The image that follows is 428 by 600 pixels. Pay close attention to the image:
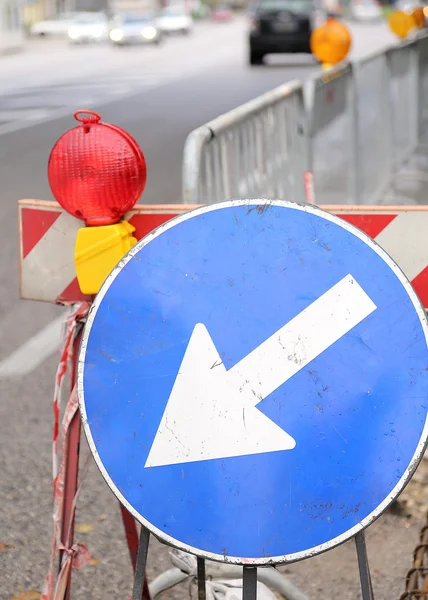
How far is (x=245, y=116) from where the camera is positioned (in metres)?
5.18

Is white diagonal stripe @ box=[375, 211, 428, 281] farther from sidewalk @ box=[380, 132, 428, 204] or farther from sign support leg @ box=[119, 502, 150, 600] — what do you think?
sidewalk @ box=[380, 132, 428, 204]

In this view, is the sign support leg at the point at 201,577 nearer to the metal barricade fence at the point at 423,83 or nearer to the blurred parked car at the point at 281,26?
the metal barricade fence at the point at 423,83

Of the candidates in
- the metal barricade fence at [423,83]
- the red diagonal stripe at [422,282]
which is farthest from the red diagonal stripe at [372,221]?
the metal barricade fence at [423,83]

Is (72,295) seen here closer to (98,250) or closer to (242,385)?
(98,250)

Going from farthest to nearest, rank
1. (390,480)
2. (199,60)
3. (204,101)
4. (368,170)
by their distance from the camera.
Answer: (199,60) → (204,101) → (368,170) → (390,480)

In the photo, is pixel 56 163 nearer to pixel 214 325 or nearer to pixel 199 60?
pixel 214 325

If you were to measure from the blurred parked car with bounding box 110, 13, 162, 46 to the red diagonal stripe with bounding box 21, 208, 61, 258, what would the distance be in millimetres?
50122

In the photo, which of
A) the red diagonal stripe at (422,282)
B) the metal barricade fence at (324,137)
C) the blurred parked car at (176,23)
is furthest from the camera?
the blurred parked car at (176,23)

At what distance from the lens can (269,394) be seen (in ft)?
7.34

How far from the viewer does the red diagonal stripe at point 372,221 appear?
2.69 meters

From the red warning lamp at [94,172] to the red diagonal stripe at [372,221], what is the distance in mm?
507

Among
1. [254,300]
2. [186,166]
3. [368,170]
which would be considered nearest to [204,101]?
[368,170]

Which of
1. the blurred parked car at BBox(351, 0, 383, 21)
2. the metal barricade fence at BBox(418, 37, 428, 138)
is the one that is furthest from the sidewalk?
the blurred parked car at BBox(351, 0, 383, 21)

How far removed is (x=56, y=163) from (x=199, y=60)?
37.7 m
